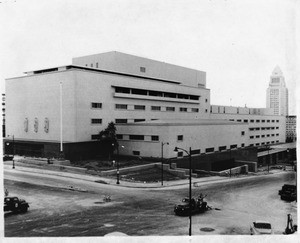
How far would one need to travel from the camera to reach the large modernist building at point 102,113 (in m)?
63.4

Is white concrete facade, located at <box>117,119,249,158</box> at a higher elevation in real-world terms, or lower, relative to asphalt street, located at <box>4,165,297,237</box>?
higher

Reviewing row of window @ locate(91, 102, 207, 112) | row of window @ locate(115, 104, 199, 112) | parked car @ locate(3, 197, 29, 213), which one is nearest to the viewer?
parked car @ locate(3, 197, 29, 213)

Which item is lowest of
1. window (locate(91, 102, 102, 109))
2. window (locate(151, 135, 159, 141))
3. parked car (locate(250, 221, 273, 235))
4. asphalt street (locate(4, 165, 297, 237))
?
asphalt street (locate(4, 165, 297, 237))

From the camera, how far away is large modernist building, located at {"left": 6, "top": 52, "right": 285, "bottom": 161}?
63.4 metres

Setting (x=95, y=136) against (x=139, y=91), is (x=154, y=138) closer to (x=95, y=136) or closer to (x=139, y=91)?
(x=95, y=136)

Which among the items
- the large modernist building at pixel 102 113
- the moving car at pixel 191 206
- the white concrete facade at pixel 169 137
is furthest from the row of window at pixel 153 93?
the moving car at pixel 191 206

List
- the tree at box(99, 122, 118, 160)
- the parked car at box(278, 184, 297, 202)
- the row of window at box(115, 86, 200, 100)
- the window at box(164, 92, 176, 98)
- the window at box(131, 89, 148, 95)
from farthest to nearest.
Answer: the window at box(164, 92, 176, 98) → the window at box(131, 89, 148, 95) → the row of window at box(115, 86, 200, 100) → the tree at box(99, 122, 118, 160) → the parked car at box(278, 184, 297, 202)

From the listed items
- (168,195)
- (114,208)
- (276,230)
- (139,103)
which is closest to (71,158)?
(139,103)

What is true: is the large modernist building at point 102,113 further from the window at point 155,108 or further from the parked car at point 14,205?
the parked car at point 14,205

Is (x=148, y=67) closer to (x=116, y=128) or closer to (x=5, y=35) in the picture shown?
(x=116, y=128)

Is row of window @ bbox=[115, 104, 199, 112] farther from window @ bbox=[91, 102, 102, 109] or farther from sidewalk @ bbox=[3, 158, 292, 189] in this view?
sidewalk @ bbox=[3, 158, 292, 189]

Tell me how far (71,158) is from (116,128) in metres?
12.0

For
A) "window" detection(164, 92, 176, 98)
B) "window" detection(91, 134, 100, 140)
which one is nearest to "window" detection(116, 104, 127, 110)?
"window" detection(91, 134, 100, 140)

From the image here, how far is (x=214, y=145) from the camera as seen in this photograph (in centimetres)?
7481
